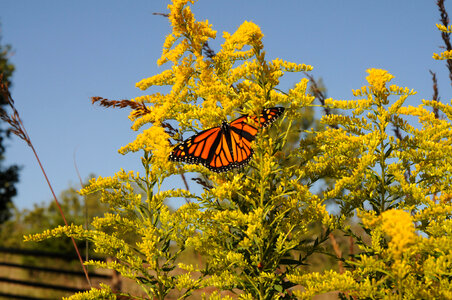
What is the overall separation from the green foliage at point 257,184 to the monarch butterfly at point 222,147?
0.43 feet

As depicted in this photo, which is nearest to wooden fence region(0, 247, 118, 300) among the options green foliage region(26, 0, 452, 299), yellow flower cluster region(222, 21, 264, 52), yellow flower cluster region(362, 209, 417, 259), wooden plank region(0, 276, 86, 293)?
wooden plank region(0, 276, 86, 293)

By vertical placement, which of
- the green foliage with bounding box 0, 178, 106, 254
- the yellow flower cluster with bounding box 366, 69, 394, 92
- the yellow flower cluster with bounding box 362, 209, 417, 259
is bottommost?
the yellow flower cluster with bounding box 362, 209, 417, 259

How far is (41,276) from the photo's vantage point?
1195 cm

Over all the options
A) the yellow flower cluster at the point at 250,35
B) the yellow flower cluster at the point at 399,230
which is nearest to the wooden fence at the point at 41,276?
the yellow flower cluster at the point at 250,35

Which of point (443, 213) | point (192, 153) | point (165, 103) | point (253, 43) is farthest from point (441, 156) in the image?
point (165, 103)

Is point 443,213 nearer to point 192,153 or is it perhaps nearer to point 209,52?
point 192,153

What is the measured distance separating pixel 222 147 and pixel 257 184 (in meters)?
0.78

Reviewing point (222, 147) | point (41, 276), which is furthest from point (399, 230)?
point (41, 276)

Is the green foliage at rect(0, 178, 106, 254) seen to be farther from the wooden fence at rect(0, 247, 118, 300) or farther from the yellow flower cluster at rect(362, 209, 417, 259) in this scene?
the yellow flower cluster at rect(362, 209, 417, 259)

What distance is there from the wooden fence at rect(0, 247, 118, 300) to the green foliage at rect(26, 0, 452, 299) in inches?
321

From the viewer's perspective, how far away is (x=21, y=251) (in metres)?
12.3

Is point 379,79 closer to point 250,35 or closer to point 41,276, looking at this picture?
point 250,35

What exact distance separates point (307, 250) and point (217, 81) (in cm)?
180

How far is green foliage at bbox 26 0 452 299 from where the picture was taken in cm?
339
